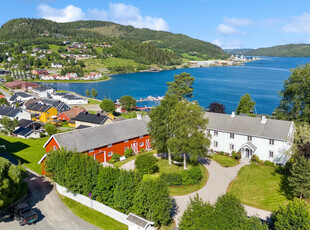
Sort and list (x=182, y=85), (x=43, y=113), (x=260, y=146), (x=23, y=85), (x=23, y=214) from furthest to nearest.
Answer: (x=23, y=85)
(x=43, y=113)
(x=182, y=85)
(x=260, y=146)
(x=23, y=214)

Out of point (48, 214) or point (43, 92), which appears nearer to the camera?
point (48, 214)

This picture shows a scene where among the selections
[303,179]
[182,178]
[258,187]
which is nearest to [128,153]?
[182,178]

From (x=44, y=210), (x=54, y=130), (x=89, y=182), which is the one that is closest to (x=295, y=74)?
(x=89, y=182)

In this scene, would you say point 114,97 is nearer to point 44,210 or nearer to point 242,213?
point 44,210

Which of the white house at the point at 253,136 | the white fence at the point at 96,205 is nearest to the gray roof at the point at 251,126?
the white house at the point at 253,136

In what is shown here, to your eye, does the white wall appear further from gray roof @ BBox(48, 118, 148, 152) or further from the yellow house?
the yellow house

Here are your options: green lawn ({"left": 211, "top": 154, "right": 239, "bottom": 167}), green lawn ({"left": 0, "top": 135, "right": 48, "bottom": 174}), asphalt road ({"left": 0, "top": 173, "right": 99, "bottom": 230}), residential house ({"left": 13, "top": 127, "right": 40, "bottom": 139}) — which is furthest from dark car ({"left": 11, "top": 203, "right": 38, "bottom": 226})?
residential house ({"left": 13, "top": 127, "right": 40, "bottom": 139})

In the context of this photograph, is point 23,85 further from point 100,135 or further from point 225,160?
point 225,160
